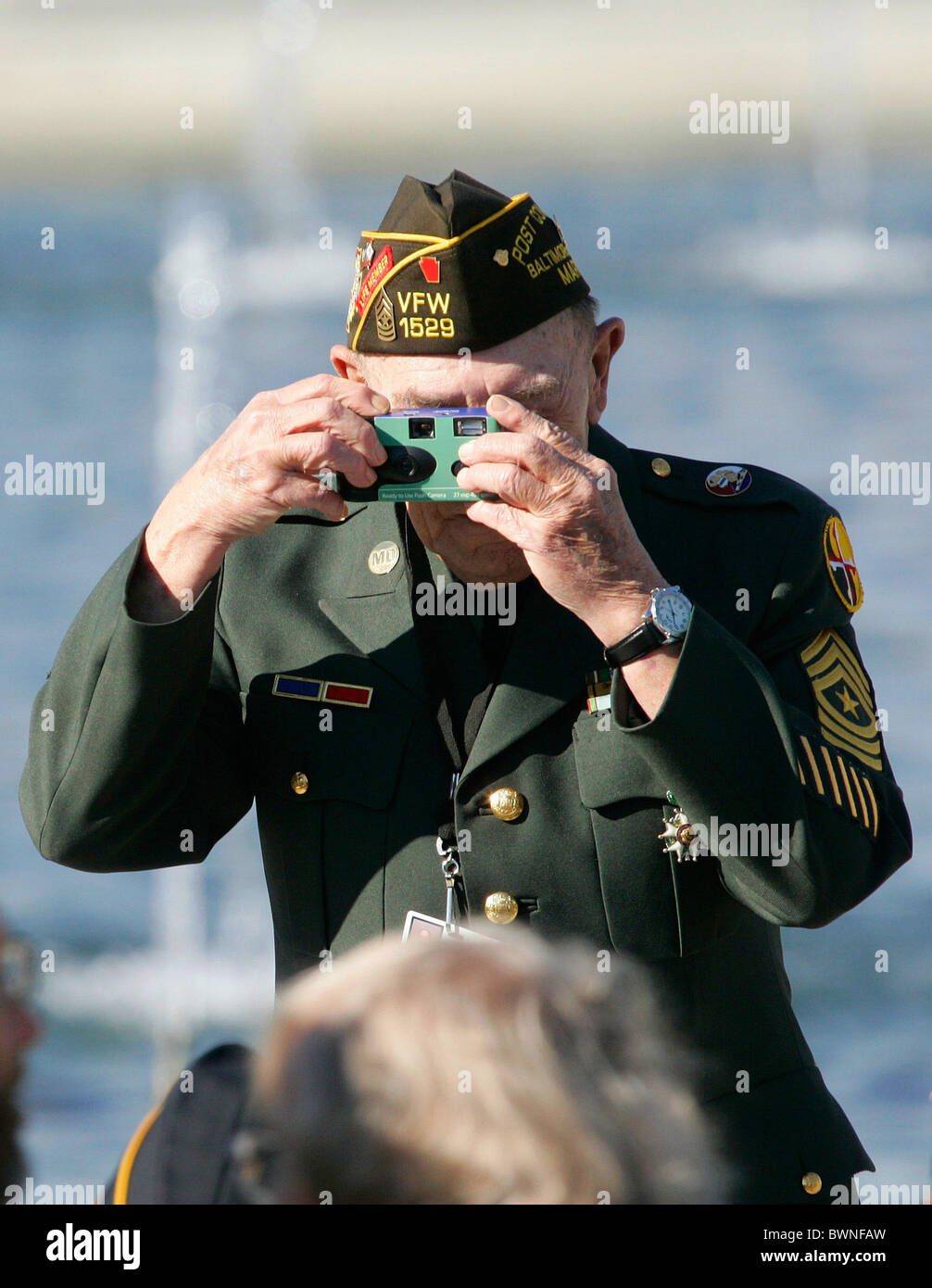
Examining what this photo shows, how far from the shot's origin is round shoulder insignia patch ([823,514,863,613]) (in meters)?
2.99

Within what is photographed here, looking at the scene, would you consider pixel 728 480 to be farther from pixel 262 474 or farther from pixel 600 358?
pixel 262 474

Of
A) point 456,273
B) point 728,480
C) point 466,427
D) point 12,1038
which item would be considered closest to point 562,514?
point 466,427

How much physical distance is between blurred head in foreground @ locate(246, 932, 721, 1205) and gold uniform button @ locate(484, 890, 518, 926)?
0.97m

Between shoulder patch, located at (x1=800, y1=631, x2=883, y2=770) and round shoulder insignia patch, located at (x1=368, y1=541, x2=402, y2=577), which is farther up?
round shoulder insignia patch, located at (x1=368, y1=541, x2=402, y2=577)

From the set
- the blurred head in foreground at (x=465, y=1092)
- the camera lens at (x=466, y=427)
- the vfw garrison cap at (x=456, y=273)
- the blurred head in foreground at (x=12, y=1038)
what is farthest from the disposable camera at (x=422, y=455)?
the blurred head in foreground at (x=465, y=1092)

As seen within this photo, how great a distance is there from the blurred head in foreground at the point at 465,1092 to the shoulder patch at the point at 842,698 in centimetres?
106

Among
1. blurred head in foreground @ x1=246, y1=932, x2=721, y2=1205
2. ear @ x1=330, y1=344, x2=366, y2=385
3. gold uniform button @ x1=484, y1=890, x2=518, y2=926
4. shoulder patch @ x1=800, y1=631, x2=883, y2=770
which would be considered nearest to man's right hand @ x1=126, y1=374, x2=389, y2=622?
ear @ x1=330, y1=344, x2=366, y2=385

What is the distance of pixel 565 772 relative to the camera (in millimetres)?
2896

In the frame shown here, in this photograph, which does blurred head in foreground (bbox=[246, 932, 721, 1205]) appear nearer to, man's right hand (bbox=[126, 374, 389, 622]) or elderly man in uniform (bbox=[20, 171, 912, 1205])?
elderly man in uniform (bbox=[20, 171, 912, 1205])

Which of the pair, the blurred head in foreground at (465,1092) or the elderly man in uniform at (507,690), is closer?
→ the blurred head in foreground at (465,1092)

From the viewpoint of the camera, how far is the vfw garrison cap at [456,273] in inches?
112

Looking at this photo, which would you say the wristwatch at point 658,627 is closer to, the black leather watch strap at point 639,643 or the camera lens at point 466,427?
the black leather watch strap at point 639,643

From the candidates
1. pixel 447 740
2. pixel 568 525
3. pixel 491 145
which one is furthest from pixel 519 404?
pixel 491 145

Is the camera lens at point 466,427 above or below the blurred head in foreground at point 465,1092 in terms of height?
above
